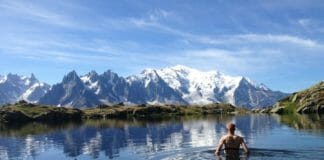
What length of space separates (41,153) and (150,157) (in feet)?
76.8

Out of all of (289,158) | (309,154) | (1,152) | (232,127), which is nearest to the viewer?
(232,127)

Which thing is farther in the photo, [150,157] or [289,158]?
[150,157]

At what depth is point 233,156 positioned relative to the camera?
51.3 metres

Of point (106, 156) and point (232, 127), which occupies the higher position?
point (232, 127)

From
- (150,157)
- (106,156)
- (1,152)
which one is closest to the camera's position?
(150,157)

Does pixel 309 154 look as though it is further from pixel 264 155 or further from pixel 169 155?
pixel 169 155

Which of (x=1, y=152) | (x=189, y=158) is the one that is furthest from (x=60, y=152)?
(x=189, y=158)

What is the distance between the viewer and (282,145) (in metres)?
77.1

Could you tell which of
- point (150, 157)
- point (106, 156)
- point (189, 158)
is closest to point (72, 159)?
point (106, 156)

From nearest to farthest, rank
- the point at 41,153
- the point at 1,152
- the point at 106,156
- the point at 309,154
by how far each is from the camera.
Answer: the point at 309,154, the point at 106,156, the point at 41,153, the point at 1,152

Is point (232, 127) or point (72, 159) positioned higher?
point (232, 127)

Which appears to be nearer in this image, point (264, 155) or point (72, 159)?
point (264, 155)

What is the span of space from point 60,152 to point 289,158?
131 feet

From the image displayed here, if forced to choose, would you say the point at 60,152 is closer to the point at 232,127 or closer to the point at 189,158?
the point at 189,158
